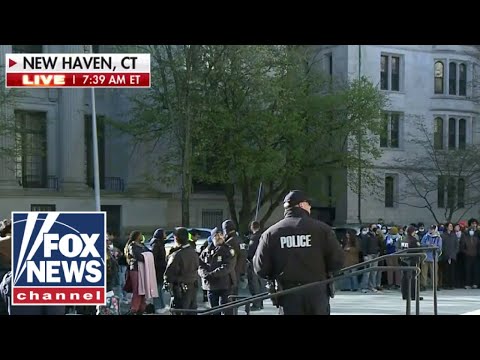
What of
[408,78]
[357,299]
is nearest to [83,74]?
[357,299]

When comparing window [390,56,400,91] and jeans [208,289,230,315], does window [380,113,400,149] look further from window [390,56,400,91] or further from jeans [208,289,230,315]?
jeans [208,289,230,315]

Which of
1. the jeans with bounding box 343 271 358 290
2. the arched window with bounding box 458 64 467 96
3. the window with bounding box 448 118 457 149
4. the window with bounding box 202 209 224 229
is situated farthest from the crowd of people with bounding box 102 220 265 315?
the arched window with bounding box 458 64 467 96

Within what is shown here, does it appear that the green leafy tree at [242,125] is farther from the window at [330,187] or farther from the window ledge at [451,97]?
the window ledge at [451,97]

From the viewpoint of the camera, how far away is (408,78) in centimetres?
1603

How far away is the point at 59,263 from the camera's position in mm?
8336

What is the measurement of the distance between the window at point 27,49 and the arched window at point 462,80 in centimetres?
803

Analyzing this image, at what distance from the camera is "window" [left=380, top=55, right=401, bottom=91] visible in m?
13.3

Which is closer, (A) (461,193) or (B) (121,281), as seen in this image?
(B) (121,281)

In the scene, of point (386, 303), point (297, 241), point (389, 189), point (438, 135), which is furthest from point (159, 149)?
point (297, 241)

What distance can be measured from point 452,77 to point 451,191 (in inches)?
95.8

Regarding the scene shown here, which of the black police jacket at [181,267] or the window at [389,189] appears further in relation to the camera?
the window at [389,189]

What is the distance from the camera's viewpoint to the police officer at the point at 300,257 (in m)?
6.96

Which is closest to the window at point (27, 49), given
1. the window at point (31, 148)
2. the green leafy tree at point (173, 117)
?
the window at point (31, 148)

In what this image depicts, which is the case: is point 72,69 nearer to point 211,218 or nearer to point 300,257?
point 300,257
